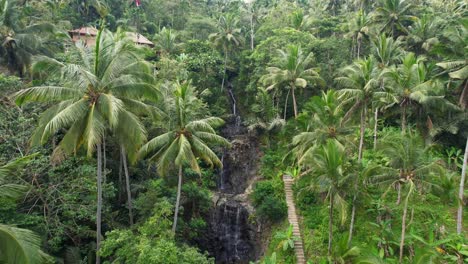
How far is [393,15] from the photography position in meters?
29.0

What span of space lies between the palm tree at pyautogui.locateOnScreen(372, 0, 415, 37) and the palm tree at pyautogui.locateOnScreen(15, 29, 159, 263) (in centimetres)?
2551

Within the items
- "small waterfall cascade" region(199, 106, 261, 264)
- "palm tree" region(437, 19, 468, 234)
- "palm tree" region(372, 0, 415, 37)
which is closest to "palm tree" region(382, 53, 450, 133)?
"palm tree" region(437, 19, 468, 234)

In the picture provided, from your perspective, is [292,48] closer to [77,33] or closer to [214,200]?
[214,200]

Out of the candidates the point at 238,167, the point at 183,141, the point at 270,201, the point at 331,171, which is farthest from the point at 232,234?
the point at 331,171

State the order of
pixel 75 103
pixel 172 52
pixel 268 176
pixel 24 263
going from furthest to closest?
pixel 172 52
pixel 268 176
pixel 75 103
pixel 24 263

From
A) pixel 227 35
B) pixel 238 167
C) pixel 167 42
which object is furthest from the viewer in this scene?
pixel 227 35

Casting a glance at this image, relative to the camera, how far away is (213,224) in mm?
21875

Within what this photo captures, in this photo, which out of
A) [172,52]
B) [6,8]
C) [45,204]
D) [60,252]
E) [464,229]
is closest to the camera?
[45,204]

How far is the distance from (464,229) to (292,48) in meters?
16.2

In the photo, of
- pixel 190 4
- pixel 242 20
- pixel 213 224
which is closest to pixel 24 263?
pixel 213 224

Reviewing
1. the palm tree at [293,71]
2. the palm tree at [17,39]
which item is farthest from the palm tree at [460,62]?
the palm tree at [17,39]

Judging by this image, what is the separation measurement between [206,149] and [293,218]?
8709 millimetres

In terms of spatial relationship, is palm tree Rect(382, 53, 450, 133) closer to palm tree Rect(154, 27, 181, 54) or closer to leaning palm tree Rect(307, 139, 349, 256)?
leaning palm tree Rect(307, 139, 349, 256)

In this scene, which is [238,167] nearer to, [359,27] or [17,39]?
[359,27]
